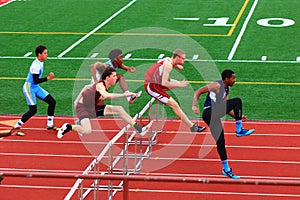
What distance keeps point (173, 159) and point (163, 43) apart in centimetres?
1084

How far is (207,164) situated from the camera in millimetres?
15500

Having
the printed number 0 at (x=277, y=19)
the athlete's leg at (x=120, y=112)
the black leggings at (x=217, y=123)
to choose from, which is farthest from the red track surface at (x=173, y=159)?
the printed number 0 at (x=277, y=19)

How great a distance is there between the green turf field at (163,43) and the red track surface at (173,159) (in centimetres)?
129

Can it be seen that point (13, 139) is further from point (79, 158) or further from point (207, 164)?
point (207, 164)

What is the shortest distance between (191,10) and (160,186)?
1830cm

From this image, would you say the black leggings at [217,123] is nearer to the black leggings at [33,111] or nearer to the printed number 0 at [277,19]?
the black leggings at [33,111]

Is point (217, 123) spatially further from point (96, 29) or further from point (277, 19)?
point (277, 19)

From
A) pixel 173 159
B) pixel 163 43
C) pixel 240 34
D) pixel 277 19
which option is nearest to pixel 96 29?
pixel 163 43

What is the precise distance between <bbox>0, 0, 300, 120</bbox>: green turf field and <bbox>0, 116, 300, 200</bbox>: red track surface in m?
1.29

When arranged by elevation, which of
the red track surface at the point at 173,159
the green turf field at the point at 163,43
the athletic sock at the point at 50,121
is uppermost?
the green turf field at the point at 163,43

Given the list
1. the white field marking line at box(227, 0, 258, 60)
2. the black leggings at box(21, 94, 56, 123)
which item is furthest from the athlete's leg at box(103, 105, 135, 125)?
the white field marking line at box(227, 0, 258, 60)

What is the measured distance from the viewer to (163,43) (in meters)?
26.3

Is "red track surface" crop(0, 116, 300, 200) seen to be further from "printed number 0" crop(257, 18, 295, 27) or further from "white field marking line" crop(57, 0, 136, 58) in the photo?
"printed number 0" crop(257, 18, 295, 27)

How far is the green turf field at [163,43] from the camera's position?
67.2 feet
